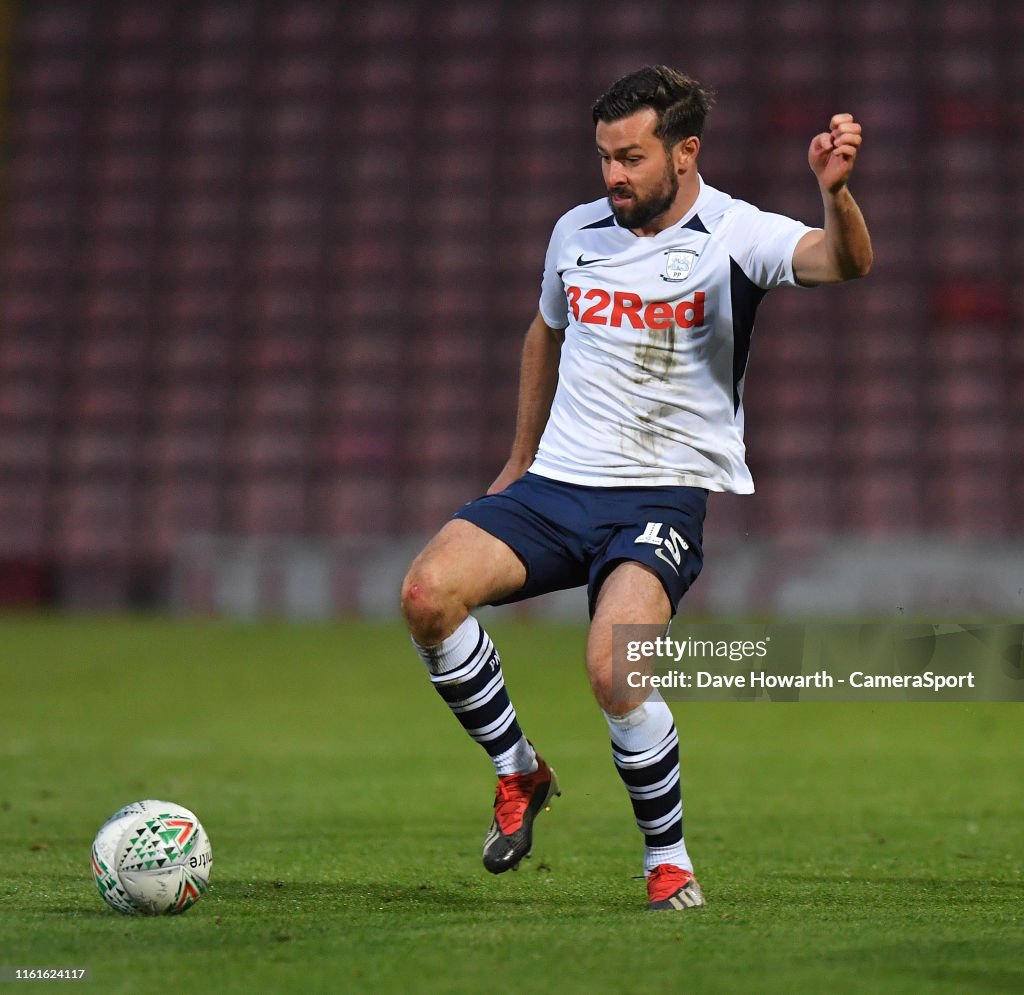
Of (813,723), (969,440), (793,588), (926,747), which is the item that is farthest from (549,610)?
(926,747)

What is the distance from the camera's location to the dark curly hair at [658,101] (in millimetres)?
3793

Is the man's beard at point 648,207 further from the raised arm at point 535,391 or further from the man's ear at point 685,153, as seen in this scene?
the raised arm at point 535,391

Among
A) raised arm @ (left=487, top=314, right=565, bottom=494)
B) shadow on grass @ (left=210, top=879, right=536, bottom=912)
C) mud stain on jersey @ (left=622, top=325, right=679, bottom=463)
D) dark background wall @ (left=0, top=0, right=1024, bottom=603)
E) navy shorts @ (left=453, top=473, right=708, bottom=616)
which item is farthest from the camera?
dark background wall @ (left=0, top=0, right=1024, bottom=603)

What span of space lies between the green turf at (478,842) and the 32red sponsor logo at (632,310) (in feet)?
4.37

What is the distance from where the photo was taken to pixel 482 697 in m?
3.88

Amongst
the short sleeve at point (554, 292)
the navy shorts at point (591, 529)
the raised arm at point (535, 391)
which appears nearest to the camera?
the navy shorts at point (591, 529)

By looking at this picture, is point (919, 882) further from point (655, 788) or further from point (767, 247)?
point (767, 247)

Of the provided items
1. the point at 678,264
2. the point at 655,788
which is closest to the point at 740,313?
the point at 678,264

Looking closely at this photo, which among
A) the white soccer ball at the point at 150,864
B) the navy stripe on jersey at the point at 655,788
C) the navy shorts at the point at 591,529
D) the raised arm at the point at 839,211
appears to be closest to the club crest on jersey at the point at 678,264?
the raised arm at the point at 839,211

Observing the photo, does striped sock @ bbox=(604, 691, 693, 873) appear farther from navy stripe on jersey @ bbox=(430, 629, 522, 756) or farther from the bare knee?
the bare knee

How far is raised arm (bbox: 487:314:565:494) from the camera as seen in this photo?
4.26 m

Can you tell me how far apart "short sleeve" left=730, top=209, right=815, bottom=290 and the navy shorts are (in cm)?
53

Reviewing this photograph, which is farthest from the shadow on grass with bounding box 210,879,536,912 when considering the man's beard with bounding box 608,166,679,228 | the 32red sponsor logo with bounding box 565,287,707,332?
the man's beard with bounding box 608,166,679,228

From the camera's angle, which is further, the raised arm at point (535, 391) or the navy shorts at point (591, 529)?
the raised arm at point (535, 391)
